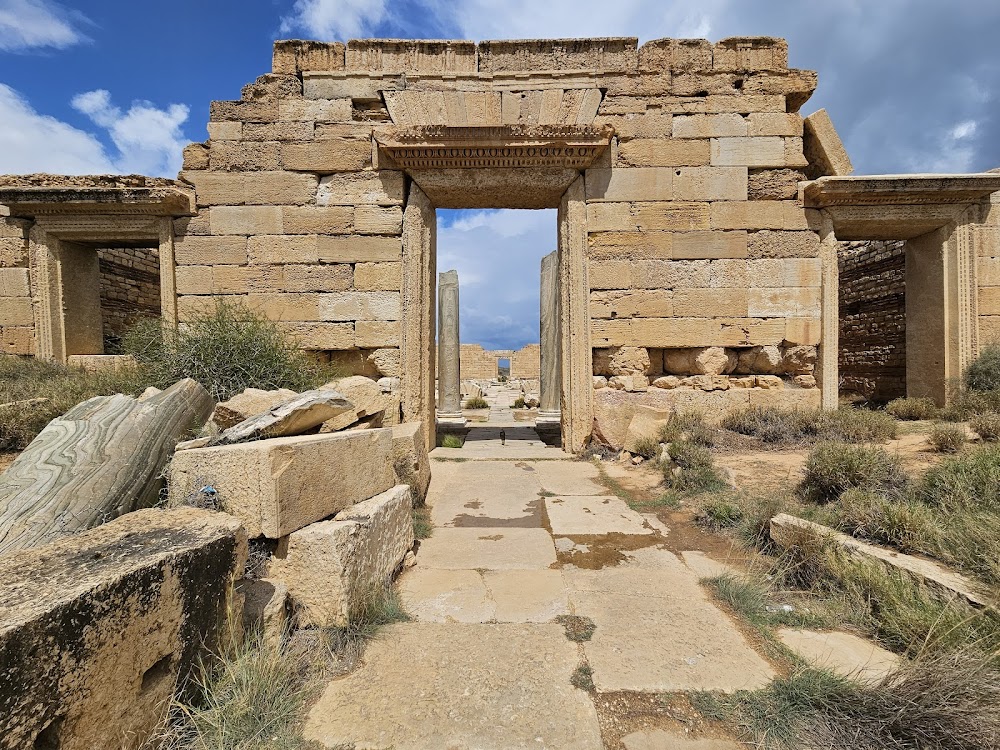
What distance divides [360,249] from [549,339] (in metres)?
5.16

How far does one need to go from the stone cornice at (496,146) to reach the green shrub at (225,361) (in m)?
2.82

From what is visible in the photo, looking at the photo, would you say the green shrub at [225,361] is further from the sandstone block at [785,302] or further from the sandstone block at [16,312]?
the sandstone block at [785,302]

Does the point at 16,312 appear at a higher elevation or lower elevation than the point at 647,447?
higher

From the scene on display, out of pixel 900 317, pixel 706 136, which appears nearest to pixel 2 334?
pixel 706 136

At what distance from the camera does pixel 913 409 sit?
617cm

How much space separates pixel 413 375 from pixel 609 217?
3262 mm

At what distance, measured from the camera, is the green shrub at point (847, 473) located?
3.20 m

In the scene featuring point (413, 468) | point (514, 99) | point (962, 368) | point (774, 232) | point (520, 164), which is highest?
point (514, 99)

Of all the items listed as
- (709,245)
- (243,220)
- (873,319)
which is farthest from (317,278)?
(873,319)

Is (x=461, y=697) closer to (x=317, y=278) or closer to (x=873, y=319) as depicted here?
(x=317, y=278)

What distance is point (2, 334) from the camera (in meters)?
6.39

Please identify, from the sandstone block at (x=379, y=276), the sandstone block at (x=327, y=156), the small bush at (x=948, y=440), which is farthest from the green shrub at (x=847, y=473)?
the sandstone block at (x=327, y=156)

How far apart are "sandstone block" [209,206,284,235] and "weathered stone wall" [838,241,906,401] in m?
10.8

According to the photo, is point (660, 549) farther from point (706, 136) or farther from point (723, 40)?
point (723, 40)
